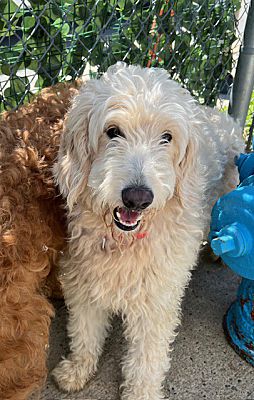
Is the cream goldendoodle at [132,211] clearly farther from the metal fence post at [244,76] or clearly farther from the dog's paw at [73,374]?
the metal fence post at [244,76]

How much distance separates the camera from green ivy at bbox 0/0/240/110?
3350 mm

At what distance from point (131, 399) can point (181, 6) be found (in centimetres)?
286

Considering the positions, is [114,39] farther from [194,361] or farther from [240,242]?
[194,361]

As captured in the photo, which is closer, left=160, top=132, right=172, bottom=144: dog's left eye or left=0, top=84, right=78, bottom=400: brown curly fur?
left=0, top=84, right=78, bottom=400: brown curly fur


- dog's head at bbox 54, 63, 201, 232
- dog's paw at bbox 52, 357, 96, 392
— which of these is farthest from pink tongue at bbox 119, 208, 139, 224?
dog's paw at bbox 52, 357, 96, 392

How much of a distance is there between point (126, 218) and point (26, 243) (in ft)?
1.45

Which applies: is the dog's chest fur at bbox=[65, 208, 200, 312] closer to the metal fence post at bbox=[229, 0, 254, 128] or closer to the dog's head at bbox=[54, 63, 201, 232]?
the dog's head at bbox=[54, 63, 201, 232]

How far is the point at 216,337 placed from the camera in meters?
3.40

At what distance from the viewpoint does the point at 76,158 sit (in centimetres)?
242

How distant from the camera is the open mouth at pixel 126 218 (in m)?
2.29

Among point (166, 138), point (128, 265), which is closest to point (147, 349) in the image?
point (128, 265)

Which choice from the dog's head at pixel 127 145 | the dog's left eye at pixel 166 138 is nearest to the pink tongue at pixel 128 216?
the dog's head at pixel 127 145

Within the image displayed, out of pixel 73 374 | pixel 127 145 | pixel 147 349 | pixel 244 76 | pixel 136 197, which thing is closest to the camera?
pixel 136 197

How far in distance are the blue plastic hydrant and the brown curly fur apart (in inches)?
33.1
